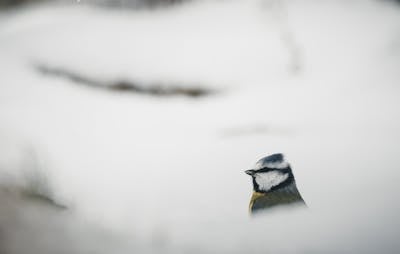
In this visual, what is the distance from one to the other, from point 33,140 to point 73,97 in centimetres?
22

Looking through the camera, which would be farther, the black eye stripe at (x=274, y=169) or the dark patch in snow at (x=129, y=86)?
the dark patch in snow at (x=129, y=86)

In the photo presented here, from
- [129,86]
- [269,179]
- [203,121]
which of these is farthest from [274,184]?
[129,86]

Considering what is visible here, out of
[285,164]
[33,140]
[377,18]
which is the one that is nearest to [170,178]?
[285,164]

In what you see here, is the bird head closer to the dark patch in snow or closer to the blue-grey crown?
the blue-grey crown

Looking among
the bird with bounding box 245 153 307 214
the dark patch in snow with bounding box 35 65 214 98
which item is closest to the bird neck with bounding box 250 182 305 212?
the bird with bounding box 245 153 307 214

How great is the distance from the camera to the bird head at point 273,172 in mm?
1036

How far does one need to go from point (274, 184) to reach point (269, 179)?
0.8 inches

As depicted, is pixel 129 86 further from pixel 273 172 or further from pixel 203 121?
pixel 273 172

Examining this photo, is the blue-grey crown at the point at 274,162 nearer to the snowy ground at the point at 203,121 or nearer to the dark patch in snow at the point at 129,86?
the snowy ground at the point at 203,121

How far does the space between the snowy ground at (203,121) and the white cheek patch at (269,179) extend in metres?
0.06

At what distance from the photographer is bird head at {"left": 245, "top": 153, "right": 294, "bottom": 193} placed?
3.40 ft

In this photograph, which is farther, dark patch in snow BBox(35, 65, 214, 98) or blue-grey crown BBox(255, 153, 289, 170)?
dark patch in snow BBox(35, 65, 214, 98)

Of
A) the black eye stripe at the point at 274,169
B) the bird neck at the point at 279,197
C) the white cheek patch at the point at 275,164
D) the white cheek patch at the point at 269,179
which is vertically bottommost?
the bird neck at the point at 279,197

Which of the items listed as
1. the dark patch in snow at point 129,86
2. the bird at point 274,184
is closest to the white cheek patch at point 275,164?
the bird at point 274,184
